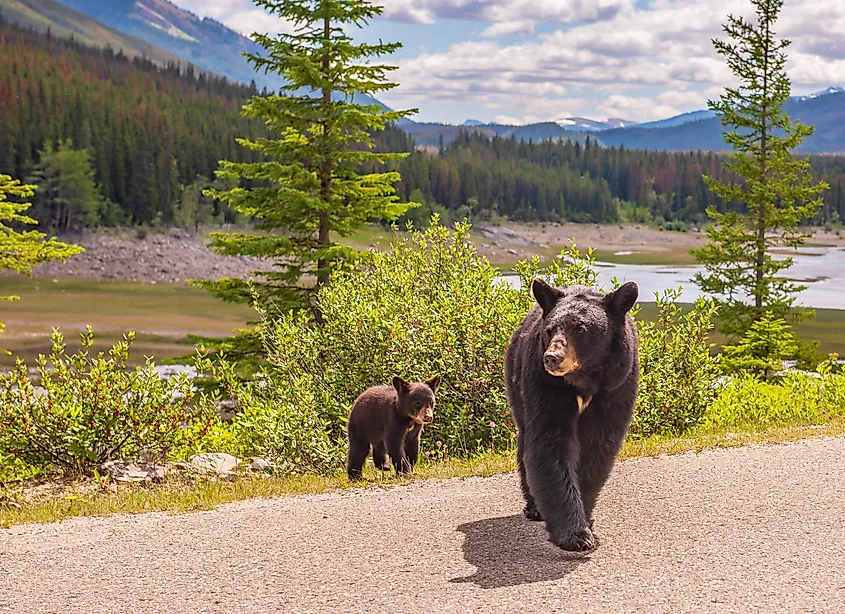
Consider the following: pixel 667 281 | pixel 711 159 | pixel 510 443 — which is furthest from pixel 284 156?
pixel 711 159

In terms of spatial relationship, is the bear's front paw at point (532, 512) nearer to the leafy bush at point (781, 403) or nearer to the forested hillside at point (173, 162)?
the leafy bush at point (781, 403)

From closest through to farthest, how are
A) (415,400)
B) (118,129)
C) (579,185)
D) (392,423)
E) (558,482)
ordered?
(558,482) → (415,400) → (392,423) → (118,129) → (579,185)

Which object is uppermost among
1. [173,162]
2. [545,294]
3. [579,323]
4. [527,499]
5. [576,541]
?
[173,162]

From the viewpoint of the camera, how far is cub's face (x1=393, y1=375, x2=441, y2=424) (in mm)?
9031

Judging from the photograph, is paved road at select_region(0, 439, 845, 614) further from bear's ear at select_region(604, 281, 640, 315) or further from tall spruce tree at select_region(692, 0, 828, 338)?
tall spruce tree at select_region(692, 0, 828, 338)

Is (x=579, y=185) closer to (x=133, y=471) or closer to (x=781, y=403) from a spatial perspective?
(x=781, y=403)

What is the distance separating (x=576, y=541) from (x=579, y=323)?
139 centimetres

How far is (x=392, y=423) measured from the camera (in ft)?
30.6

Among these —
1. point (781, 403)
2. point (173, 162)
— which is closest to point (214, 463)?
point (781, 403)

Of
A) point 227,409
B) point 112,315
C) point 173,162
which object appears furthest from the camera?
point 173,162

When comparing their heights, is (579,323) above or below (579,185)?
below

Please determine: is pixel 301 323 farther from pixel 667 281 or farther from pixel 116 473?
pixel 667 281

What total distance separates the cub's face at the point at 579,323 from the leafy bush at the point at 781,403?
23.0 ft

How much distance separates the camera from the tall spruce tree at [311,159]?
19078mm
